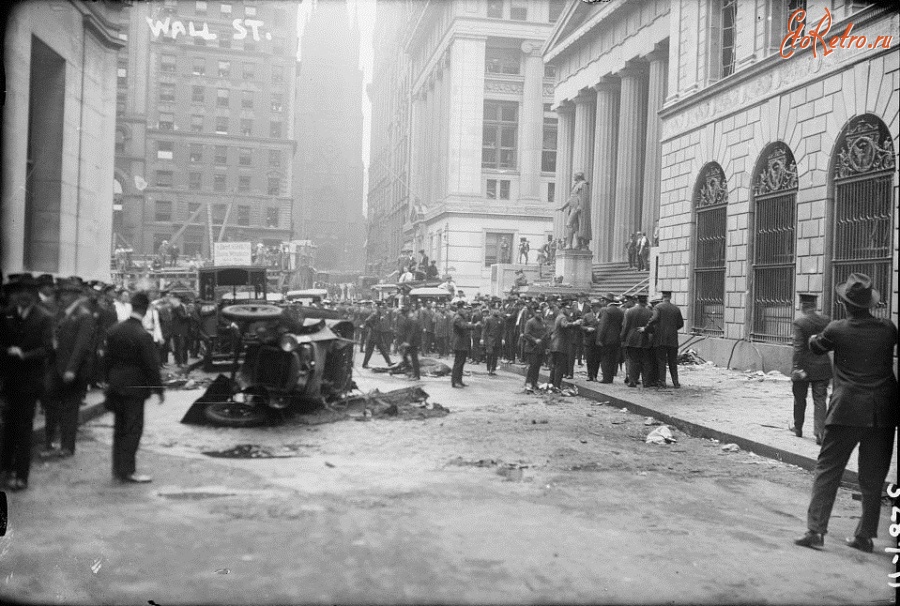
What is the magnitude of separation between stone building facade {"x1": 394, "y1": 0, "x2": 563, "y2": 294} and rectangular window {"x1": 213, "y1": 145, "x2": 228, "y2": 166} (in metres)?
44.0

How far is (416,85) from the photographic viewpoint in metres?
66.9

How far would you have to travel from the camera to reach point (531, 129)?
2138 inches

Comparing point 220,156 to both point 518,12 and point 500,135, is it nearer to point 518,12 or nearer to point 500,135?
point 500,135

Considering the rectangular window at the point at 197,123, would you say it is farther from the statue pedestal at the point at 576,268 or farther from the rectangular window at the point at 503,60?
A: the rectangular window at the point at 503,60

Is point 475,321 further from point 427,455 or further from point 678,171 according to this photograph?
point 427,455

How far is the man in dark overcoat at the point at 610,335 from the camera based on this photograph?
16609 millimetres

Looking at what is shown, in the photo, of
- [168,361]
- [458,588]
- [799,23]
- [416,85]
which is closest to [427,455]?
[168,361]

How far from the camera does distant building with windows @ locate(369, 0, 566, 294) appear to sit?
52125 millimetres

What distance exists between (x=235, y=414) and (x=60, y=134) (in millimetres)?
2774

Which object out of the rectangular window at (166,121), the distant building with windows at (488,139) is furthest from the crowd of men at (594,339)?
the distant building with windows at (488,139)

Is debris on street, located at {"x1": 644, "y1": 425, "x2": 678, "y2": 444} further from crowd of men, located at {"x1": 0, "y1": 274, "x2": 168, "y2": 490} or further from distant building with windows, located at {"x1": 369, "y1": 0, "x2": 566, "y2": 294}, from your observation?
distant building with windows, located at {"x1": 369, "y1": 0, "x2": 566, "y2": 294}

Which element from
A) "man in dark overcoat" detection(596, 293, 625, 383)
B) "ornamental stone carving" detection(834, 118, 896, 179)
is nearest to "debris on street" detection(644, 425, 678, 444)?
"man in dark overcoat" detection(596, 293, 625, 383)

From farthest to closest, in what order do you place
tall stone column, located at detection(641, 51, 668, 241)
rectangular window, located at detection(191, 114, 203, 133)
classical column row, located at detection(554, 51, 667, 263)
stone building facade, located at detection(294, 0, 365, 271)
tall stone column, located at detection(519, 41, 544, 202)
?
stone building facade, located at detection(294, 0, 365, 271), tall stone column, located at detection(519, 41, 544, 202), classical column row, located at detection(554, 51, 667, 263), tall stone column, located at detection(641, 51, 668, 241), rectangular window, located at detection(191, 114, 203, 133)

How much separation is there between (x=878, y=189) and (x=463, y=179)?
38777 mm
